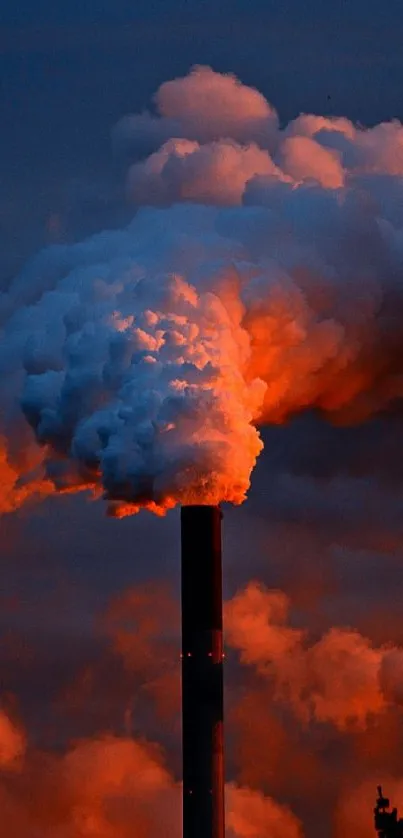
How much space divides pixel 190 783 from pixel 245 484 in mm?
13122

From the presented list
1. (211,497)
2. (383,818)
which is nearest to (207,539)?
(211,497)

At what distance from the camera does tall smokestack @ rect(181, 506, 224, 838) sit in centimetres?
7225

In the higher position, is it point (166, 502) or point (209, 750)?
point (166, 502)

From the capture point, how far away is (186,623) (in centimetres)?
7281

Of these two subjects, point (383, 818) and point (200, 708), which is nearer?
point (200, 708)

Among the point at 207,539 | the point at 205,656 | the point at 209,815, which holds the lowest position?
the point at 209,815

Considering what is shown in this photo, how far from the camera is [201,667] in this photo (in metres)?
Result: 72.5

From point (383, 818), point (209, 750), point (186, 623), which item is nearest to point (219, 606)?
point (186, 623)

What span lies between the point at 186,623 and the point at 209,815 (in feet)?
27.3

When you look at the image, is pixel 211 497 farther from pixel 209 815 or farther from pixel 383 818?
pixel 383 818

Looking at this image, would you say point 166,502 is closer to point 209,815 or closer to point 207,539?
point 207,539

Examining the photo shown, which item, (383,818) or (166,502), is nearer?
(166,502)

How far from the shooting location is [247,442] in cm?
7325

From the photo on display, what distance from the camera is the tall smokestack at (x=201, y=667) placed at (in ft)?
237
